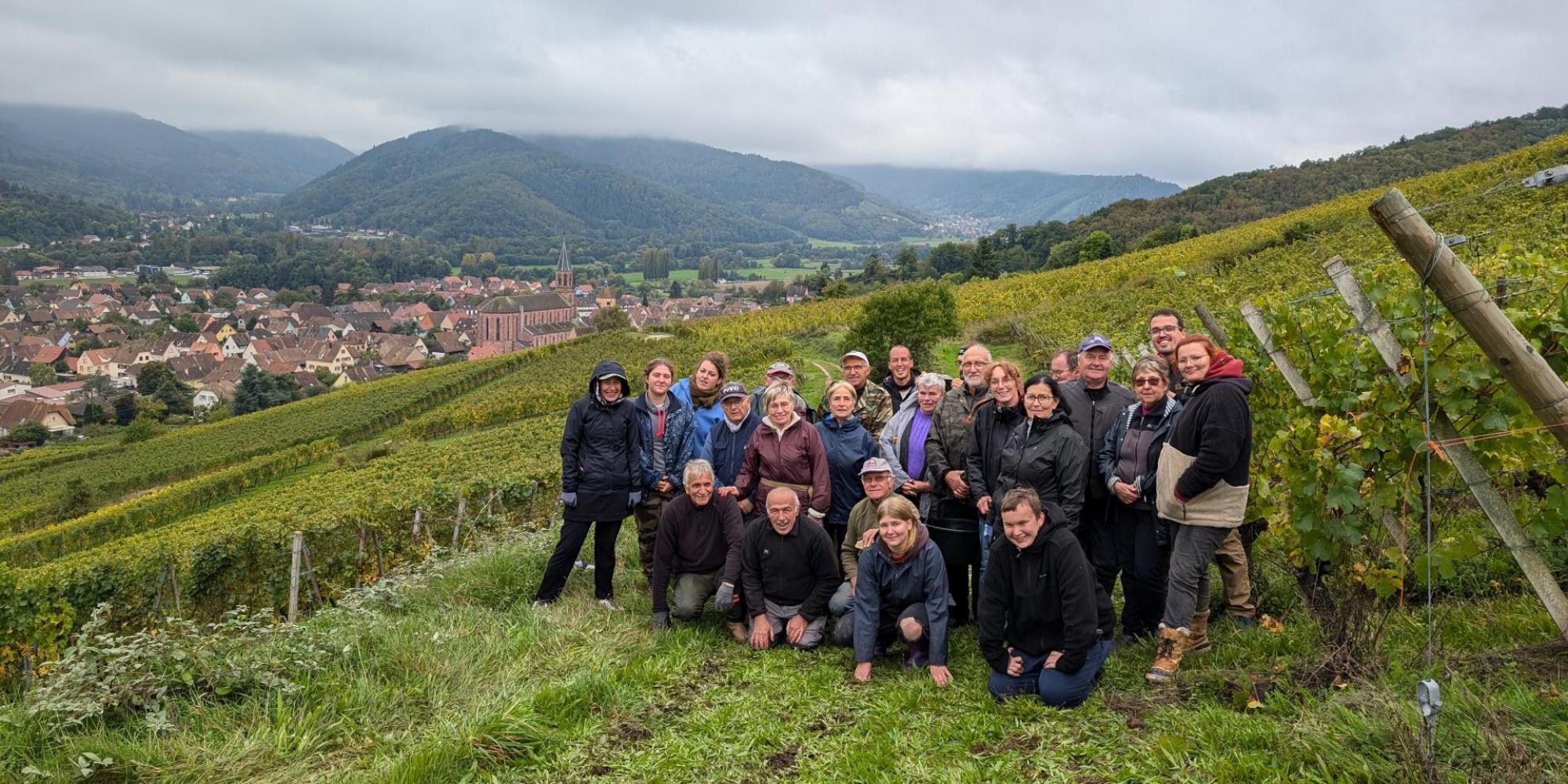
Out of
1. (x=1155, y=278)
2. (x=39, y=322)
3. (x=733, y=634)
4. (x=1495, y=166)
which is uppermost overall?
(x=1495, y=166)

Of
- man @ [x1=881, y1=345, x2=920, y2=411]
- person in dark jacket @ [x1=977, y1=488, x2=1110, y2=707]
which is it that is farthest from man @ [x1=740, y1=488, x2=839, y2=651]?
man @ [x1=881, y1=345, x2=920, y2=411]

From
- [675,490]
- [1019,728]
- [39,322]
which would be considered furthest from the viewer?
[39,322]

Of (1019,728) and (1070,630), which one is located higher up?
(1070,630)

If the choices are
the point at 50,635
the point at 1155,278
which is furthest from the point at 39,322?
the point at 1155,278

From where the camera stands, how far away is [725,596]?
5328 millimetres

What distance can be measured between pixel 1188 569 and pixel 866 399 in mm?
2534

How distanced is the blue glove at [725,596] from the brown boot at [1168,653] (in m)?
2.50

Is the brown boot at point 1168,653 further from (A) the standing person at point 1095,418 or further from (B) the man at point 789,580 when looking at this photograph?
(B) the man at point 789,580

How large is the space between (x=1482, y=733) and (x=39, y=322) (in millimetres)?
140961

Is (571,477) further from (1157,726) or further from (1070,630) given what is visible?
(1157,726)

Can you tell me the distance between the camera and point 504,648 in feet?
15.8

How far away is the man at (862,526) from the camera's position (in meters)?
4.91

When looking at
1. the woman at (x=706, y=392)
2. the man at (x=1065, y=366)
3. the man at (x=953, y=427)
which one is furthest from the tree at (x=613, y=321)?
the man at (x=953, y=427)

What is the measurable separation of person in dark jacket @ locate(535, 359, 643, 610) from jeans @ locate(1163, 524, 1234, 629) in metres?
3.62
